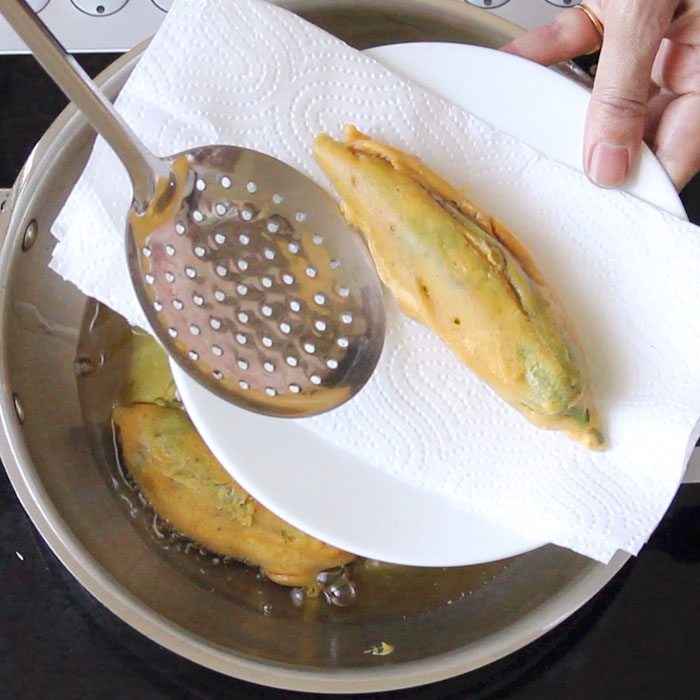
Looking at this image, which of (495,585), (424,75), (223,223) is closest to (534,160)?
(424,75)

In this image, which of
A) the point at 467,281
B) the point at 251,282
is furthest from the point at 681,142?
the point at 251,282

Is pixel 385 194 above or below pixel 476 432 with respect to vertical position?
above

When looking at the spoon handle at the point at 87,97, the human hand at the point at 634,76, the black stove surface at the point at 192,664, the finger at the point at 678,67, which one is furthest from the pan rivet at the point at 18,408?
the finger at the point at 678,67

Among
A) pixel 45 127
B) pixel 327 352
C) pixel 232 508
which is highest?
pixel 45 127

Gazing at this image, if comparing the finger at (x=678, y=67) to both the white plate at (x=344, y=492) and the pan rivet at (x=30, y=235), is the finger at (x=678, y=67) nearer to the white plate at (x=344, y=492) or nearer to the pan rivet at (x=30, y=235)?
the white plate at (x=344, y=492)

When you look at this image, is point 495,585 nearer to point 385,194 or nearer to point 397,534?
point 397,534

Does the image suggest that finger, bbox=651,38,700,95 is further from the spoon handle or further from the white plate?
the spoon handle

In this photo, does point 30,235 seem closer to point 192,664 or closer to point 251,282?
point 251,282
